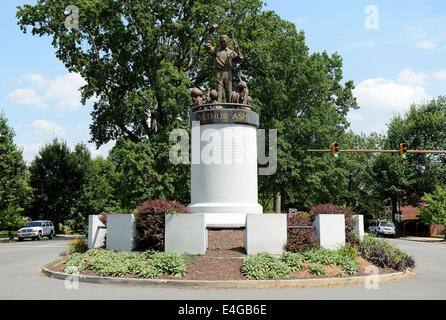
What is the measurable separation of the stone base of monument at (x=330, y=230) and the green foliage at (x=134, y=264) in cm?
495

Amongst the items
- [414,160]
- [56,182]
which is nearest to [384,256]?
[414,160]

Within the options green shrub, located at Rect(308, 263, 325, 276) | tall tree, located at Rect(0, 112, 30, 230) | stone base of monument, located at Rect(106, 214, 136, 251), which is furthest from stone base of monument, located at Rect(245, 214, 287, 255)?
tall tree, located at Rect(0, 112, 30, 230)

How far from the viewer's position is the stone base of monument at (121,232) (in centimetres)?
1553

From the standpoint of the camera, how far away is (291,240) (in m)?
14.7

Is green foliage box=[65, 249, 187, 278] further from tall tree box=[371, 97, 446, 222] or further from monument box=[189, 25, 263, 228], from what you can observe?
tall tree box=[371, 97, 446, 222]

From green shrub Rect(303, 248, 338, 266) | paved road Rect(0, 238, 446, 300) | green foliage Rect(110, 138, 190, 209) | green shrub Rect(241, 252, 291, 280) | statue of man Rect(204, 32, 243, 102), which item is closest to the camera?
paved road Rect(0, 238, 446, 300)

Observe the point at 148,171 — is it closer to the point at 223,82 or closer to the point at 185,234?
the point at 223,82

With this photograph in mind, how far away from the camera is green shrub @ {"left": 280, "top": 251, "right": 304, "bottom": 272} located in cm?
1288

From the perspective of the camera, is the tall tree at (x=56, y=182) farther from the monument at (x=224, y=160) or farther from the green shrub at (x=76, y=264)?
the green shrub at (x=76, y=264)

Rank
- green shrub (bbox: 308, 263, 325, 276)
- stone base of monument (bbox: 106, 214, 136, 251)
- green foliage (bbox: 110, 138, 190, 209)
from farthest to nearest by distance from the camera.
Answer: green foliage (bbox: 110, 138, 190, 209) < stone base of monument (bbox: 106, 214, 136, 251) < green shrub (bbox: 308, 263, 325, 276)

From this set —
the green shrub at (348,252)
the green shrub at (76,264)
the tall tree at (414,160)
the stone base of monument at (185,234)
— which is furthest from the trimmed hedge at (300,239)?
the tall tree at (414,160)

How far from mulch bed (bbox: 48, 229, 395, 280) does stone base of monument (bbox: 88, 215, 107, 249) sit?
Answer: 143 centimetres

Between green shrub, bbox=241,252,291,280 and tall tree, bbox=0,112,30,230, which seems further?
tall tree, bbox=0,112,30,230

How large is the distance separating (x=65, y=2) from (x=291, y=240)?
89.8 ft
